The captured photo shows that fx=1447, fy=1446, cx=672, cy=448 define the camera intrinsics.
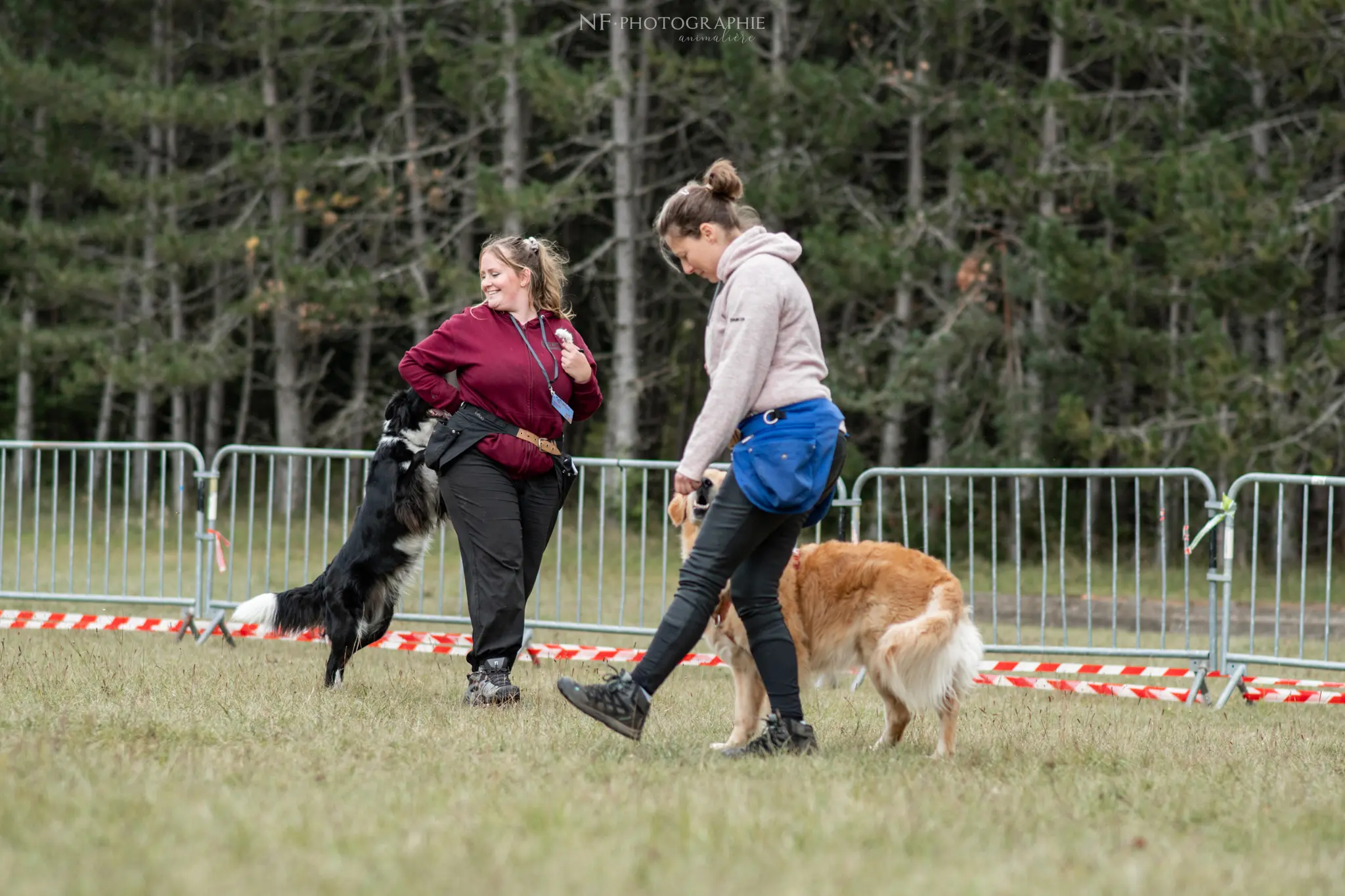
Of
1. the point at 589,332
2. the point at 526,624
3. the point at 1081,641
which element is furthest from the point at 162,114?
the point at 1081,641

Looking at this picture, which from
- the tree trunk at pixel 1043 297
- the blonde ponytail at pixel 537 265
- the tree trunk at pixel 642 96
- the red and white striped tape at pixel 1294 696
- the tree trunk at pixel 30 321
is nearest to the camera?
the blonde ponytail at pixel 537 265

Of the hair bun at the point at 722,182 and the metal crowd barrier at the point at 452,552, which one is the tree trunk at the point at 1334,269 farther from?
the hair bun at the point at 722,182

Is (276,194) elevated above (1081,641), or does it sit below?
above

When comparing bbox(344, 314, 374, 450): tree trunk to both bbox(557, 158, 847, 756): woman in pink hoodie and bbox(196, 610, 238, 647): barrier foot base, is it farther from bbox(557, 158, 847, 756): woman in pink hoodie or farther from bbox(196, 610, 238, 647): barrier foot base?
bbox(557, 158, 847, 756): woman in pink hoodie

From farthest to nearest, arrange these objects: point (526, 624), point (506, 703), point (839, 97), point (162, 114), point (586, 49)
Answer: point (586, 49), point (162, 114), point (839, 97), point (526, 624), point (506, 703)

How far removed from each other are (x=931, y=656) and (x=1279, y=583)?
17.2ft

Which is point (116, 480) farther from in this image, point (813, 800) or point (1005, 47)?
point (1005, 47)

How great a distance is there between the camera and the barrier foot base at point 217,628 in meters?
8.94

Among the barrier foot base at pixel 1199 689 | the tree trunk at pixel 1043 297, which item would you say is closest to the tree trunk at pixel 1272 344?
the tree trunk at pixel 1043 297

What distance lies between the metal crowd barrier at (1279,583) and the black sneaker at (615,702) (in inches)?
169

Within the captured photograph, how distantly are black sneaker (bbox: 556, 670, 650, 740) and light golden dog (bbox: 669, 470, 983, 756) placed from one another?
530mm

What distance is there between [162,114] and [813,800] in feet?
59.0

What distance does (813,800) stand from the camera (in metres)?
4.07

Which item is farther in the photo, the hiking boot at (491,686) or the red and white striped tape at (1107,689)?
the red and white striped tape at (1107,689)
